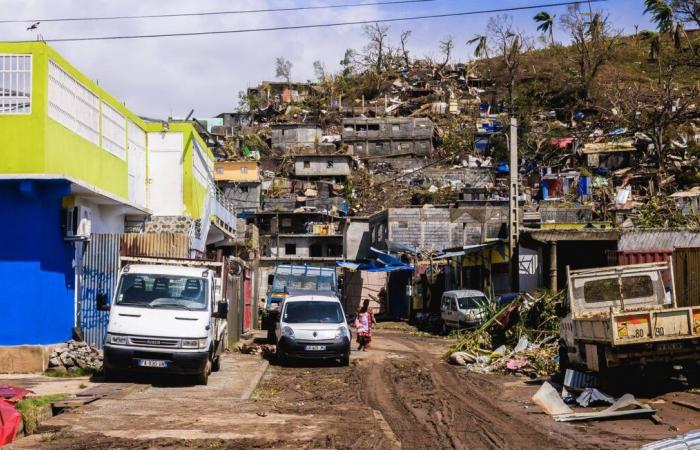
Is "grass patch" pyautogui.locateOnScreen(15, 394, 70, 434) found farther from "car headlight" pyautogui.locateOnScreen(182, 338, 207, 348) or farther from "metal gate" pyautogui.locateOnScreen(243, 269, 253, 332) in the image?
"metal gate" pyautogui.locateOnScreen(243, 269, 253, 332)

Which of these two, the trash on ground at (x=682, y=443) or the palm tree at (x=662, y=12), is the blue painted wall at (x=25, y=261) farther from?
the palm tree at (x=662, y=12)

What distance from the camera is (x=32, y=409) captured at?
33.8 ft

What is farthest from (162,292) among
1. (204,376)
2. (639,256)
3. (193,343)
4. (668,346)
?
(639,256)

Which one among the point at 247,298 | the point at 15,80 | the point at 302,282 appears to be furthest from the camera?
the point at 302,282

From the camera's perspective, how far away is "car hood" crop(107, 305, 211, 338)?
575 inches

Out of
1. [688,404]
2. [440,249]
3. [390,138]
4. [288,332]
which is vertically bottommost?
[688,404]

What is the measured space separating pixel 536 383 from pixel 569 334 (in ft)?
4.96

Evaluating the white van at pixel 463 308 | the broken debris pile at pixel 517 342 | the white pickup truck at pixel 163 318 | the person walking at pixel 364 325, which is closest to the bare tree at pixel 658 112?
the white van at pixel 463 308

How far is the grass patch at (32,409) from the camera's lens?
9953mm

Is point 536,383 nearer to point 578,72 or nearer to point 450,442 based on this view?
point 450,442

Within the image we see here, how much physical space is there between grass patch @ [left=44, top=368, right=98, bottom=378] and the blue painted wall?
2.33 feet

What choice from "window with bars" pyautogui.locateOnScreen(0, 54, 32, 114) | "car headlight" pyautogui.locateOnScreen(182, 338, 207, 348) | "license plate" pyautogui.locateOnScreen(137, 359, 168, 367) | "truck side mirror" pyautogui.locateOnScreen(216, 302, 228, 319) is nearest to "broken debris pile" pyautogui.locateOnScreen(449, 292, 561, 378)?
"truck side mirror" pyautogui.locateOnScreen(216, 302, 228, 319)

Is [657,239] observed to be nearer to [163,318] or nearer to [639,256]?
[639,256]

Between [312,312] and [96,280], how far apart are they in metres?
5.67
